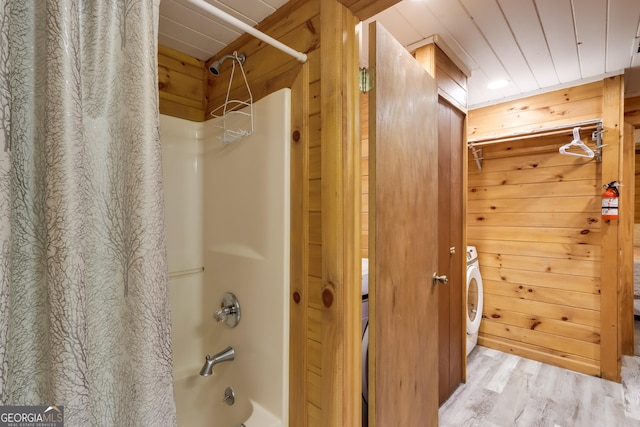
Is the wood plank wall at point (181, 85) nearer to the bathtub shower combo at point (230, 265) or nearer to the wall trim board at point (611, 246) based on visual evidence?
the bathtub shower combo at point (230, 265)

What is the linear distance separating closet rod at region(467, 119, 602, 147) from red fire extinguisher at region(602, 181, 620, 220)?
1.58 feet

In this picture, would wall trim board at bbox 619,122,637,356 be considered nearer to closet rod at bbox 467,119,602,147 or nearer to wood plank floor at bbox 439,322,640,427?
wood plank floor at bbox 439,322,640,427

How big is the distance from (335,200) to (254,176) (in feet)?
1.51

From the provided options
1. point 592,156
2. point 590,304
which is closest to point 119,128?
point 592,156

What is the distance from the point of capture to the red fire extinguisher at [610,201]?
2.21 metres

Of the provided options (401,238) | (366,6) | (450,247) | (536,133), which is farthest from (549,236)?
(366,6)

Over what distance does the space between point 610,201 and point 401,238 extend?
210cm

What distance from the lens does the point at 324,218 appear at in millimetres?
1089

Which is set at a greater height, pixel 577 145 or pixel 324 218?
pixel 577 145

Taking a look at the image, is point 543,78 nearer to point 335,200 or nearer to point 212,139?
point 335,200

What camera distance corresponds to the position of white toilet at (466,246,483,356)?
267cm

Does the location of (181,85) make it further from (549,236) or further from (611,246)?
(611,246)

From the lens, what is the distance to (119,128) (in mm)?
733

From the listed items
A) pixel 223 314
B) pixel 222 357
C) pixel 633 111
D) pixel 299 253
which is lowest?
pixel 222 357
